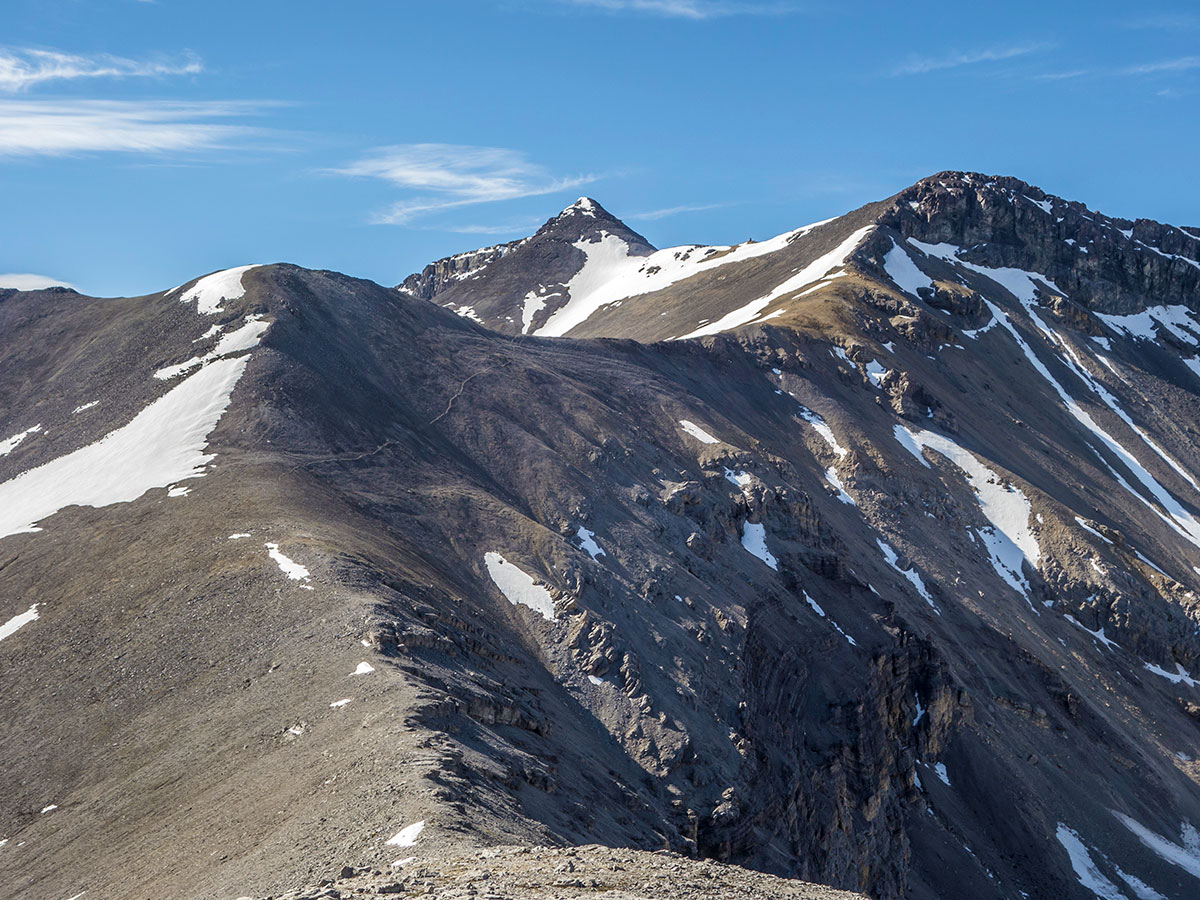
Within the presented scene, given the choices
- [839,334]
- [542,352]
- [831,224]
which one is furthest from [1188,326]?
[542,352]

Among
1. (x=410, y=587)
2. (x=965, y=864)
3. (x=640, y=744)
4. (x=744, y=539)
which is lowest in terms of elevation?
(x=965, y=864)

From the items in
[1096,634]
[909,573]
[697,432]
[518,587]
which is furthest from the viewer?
[1096,634]

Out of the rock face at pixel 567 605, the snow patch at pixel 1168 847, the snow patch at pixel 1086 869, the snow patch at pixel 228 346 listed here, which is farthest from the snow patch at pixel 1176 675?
the snow patch at pixel 228 346

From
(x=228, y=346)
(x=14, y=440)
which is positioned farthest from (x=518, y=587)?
(x=14, y=440)

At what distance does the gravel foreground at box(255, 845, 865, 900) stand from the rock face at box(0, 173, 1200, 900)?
20.7 inches

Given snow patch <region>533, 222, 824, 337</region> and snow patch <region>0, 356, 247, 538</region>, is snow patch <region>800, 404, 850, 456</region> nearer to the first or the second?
snow patch <region>0, 356, 247, 538</region>

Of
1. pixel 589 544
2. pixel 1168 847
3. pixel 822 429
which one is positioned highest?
pixel 822 429

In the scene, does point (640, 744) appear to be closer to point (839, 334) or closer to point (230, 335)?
point (230, 335)

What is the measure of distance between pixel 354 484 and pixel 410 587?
43.9 ft

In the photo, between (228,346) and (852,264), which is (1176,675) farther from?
(228,346)

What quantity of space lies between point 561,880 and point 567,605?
33.4 m

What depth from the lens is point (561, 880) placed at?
791 inches

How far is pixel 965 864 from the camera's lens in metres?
63.2

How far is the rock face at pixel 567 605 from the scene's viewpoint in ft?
105
